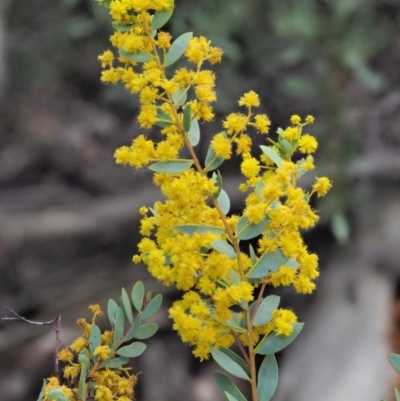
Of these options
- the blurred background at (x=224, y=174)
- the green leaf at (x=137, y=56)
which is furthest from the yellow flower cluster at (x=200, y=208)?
the blurred background at (x=224, y=174)

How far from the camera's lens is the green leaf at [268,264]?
446 millimetres

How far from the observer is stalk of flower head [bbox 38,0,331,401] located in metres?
0.44

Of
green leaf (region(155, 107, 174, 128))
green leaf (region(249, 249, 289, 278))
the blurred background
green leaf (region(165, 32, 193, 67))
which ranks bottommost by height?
the blurred background

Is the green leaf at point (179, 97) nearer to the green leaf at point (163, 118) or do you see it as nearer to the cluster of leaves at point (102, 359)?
the green leaf at point (163, 118)

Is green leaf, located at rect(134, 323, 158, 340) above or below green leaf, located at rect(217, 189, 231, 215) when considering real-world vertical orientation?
below

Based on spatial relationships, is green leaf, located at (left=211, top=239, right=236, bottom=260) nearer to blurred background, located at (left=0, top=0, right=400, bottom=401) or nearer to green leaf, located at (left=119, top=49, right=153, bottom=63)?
green leaf, located at (left=119, top=49, right=153, bottom=63)

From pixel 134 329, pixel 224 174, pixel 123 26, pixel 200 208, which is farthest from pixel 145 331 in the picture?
pixel 224 174

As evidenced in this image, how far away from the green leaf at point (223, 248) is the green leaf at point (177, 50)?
0.12 meters

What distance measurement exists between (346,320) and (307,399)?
215 millimetres

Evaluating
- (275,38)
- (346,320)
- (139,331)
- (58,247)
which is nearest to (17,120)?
(58,247)

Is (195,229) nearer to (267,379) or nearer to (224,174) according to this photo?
(267,379)

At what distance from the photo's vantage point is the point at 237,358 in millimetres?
486

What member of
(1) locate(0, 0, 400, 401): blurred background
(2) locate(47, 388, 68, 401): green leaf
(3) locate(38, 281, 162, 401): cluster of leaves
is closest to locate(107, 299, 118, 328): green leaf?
(3) locate(38, 281, 162, 401): cluster of leaves

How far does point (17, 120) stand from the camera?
7.55 ft
